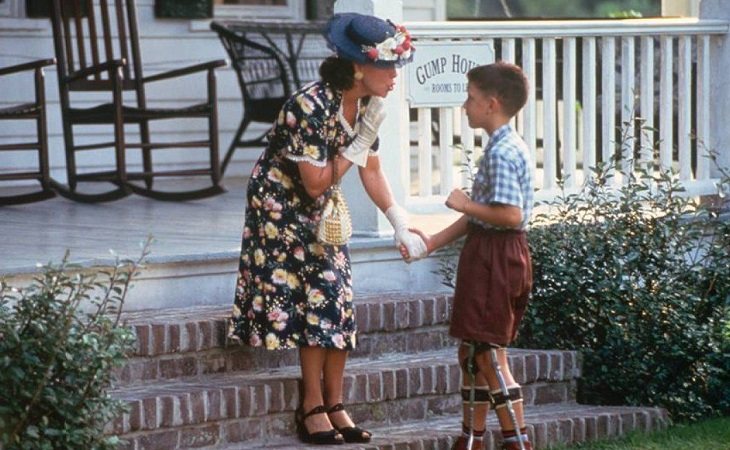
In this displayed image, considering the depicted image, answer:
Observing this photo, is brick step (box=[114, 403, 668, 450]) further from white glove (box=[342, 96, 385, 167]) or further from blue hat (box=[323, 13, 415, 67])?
Answer: blue hat (box=[323, 13, 415, 67])

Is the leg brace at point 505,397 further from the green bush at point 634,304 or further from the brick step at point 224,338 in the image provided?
the green bush at point 634,304

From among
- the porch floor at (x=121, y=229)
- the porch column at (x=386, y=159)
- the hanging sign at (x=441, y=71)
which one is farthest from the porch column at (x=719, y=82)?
the porch column at (x=386, y=159)

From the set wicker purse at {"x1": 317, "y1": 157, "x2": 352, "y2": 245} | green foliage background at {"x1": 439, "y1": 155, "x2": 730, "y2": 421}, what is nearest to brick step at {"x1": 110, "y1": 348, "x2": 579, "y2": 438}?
green foliage background at {"x1": 439, "y1": 155, "x2": 730, "y2": 421}

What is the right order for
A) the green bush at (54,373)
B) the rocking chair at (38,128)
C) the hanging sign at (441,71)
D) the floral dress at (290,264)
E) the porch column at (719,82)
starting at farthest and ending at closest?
the porch column at (719,82), the rocking chair at (38,128), the hanging sign at (441,71), the floral dress at (290,264), the green bush at (54,373)

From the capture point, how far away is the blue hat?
5059 mm

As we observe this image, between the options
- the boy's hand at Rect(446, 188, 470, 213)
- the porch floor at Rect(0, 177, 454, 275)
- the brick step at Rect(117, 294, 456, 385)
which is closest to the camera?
the boy's hand at Rect(446, 188, 470, 213)

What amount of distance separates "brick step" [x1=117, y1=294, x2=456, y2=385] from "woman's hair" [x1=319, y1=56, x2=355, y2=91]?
980mm

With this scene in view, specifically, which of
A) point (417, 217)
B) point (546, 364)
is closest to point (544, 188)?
point (417, 217)

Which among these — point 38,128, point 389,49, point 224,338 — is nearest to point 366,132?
point 389,49

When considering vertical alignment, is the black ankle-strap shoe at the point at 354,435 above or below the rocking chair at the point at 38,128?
below

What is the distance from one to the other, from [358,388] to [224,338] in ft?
1.63

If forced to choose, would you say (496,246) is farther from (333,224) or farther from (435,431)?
(435,431)

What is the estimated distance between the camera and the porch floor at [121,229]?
6.10m

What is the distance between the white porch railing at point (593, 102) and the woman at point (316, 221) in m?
1.50
